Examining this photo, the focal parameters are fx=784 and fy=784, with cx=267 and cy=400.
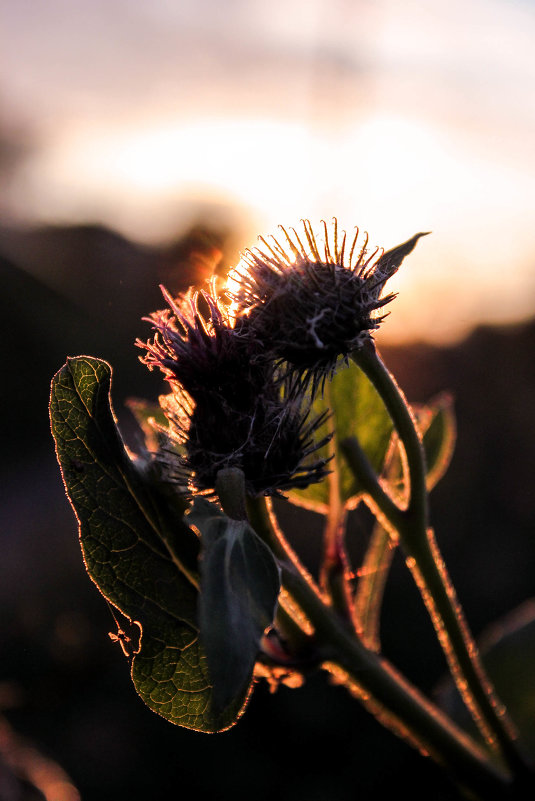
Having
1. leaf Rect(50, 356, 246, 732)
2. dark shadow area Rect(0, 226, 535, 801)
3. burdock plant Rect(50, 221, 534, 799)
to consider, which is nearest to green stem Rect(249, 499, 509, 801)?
burdock plant Rect(50, 221, 534, 799)

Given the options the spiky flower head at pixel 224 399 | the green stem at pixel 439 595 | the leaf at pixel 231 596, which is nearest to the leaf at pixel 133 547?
the spiky flower head at pixel 224 399

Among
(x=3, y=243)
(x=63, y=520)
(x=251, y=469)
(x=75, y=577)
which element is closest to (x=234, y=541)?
(x=251, y=469)

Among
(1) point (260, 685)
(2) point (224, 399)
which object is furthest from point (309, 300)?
(1) point (260, 685)

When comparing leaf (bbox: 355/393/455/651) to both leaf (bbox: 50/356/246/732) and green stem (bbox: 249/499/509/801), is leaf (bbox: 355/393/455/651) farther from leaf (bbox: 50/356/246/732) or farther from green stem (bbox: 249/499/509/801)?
leaf (bbox: 50/356/246/732)

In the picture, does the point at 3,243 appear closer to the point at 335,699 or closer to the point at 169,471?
the point at 335,699

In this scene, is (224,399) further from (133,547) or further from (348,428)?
(348,428)

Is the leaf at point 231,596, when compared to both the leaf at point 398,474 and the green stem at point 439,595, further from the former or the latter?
the leaf at point 398,474
